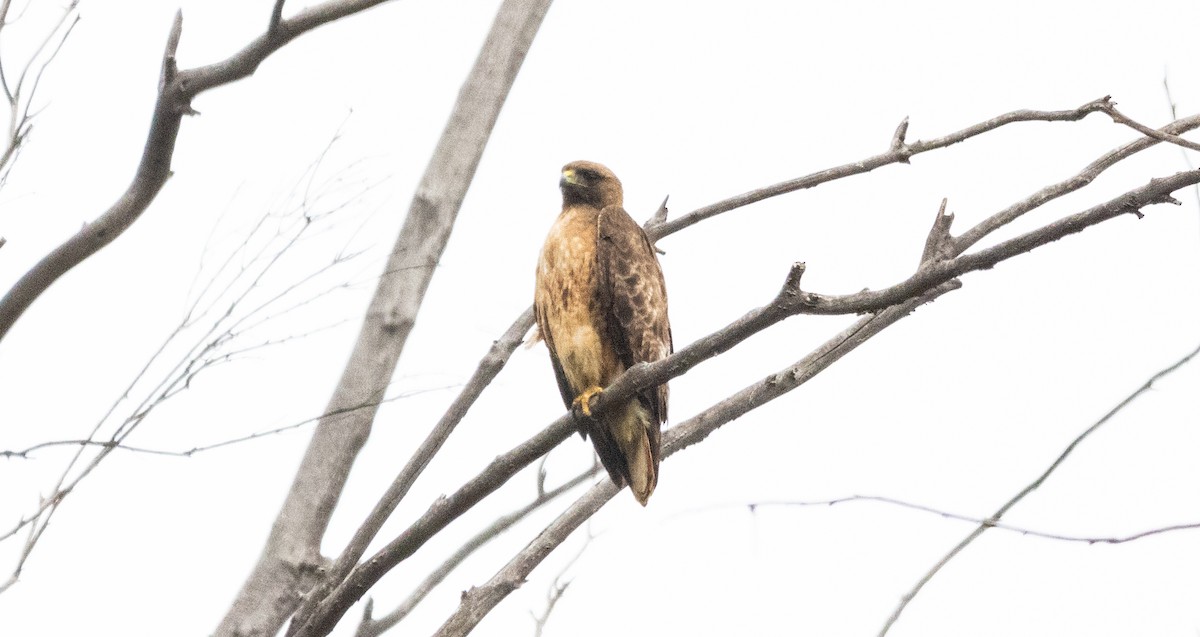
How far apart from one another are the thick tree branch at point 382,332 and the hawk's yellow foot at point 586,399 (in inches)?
30.7

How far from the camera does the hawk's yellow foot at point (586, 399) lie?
475cm

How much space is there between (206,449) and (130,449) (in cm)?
23

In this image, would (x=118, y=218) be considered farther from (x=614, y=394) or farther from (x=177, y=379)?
(x=614, y=394)

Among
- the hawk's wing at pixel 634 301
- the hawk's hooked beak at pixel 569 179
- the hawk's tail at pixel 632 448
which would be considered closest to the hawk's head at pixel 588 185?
the hawk's hooked beak at pixel 569 179

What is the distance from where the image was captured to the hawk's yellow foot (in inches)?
187

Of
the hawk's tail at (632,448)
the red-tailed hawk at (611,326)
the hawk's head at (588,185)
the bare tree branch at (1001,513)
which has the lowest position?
the bare tree branch at (1001,513)

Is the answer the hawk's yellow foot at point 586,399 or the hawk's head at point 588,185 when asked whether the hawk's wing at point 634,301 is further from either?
the hawk's head at point 588,185

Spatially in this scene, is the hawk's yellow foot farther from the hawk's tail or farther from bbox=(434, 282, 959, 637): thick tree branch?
bbox=(434, 282, 959, 637): thick tree branch

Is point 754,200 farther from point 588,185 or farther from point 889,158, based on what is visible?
point 588,185

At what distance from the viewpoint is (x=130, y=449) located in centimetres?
320

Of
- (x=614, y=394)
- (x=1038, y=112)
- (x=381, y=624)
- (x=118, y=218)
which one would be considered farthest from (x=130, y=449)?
(x=1038, y=112)

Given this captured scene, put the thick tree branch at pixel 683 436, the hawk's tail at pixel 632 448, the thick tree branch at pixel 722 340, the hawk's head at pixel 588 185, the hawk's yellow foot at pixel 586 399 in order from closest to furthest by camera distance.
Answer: the thick tree branch at pixel 722 340 → the thick tree branch at pixel 683 436 → the hawk's yellow foot at pixel 586 399 → the hawk's tail at pixel 632 448 → the hawk's head at pixel 588 185

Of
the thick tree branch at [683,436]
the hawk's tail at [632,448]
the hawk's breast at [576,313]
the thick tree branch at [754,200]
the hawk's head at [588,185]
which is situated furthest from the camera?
the hawk's head at [588,185]

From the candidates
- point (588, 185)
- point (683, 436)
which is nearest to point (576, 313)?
point (683, 436)
